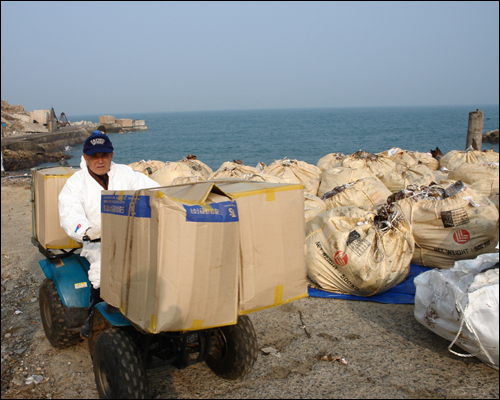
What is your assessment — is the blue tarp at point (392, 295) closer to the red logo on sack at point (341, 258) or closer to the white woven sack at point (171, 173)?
the red logo on sack at point (341, 258)

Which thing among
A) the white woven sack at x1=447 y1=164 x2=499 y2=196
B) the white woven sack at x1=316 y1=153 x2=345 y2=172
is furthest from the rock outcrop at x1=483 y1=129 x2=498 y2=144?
the white woven sack at x1=447 y1=164 x2=499 y2=196

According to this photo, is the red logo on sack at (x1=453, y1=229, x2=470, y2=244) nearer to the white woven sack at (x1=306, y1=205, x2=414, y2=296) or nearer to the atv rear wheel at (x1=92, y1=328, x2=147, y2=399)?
the white woven sack at (x1=306, y1=205, x2=414, y2=296)

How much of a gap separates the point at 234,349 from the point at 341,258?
1.75 m

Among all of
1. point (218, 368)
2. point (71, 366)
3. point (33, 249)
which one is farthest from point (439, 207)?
point (33, 249)

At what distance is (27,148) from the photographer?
25.3 m

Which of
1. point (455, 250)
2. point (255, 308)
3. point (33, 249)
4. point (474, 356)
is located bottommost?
point (33, 249)

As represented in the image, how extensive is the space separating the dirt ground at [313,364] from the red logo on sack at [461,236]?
3.60ft

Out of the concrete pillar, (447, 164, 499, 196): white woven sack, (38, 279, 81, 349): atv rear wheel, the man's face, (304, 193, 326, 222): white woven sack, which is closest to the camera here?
the man's face

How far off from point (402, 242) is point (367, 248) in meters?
0.42

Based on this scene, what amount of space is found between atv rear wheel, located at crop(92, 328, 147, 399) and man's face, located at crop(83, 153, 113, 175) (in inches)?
46.2

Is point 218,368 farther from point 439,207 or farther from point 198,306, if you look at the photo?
point 439,207

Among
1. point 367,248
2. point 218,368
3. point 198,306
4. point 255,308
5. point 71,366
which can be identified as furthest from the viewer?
point 367,248

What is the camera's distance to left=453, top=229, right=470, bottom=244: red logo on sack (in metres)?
4.30

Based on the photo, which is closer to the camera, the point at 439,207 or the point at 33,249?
the point at 439,207
